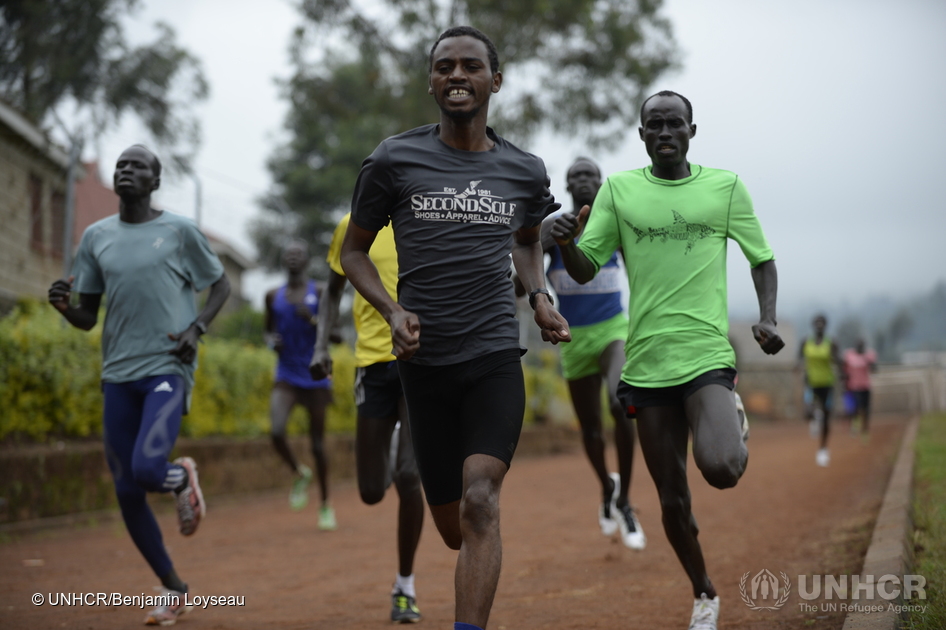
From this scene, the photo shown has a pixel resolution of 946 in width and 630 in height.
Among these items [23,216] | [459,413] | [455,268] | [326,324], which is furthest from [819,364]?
[455,268]

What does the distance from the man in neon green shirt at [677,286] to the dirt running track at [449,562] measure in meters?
0.86

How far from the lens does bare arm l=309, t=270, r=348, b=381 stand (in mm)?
5492

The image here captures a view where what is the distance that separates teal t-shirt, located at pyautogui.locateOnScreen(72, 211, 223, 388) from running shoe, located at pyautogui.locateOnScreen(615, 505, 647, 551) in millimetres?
3103

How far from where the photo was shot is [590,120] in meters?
22.3

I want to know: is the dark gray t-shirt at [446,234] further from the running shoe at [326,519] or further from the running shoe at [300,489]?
the running shoe at [300,489]

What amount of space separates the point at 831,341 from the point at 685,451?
14.0 metres

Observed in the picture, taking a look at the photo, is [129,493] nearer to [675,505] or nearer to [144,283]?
[144,283]

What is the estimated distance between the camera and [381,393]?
17.9 feet

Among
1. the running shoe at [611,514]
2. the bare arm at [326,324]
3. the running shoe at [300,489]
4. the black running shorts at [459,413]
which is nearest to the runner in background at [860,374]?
the running shoe at [300,489]

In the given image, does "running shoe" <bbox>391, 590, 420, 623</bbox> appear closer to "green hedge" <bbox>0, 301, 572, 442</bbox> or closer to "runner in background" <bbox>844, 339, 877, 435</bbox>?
"green hedge" <bbox>0, 301, 572, 442</bbox>

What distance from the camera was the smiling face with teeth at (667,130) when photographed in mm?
4555

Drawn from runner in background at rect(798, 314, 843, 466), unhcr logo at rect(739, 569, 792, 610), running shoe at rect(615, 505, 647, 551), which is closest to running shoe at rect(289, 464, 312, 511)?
running shoe at rect(615, 505, 647, 551)

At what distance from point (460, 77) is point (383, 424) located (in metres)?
2.25

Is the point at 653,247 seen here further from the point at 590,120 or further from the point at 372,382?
the point at 590,120
